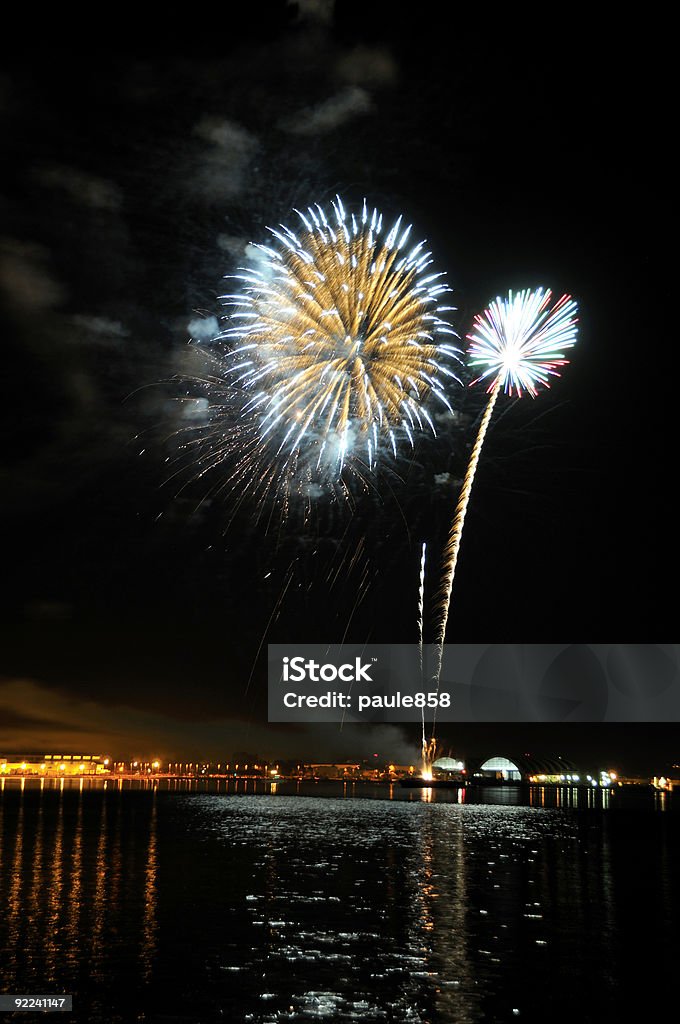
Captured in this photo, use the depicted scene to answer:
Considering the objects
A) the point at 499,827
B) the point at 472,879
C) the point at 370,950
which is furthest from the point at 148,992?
the point at 499,827

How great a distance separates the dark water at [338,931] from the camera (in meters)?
20.8

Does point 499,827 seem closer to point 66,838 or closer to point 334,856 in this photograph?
point 334,856

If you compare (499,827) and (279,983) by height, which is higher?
(279,983)

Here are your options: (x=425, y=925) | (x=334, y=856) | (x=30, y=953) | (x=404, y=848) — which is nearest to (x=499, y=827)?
(x=404, y=848)

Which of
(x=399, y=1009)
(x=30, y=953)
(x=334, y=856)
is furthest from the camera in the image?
(x=334, y=856)

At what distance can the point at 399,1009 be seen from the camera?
20.0 metres

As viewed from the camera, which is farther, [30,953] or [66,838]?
[66,838]

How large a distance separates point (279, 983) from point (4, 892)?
19297 mm

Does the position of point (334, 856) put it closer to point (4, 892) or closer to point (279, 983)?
point (4, 892)

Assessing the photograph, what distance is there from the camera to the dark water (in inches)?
817

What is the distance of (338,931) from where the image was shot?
28.5 m

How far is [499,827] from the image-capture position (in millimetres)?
83688

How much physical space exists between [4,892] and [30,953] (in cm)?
1283

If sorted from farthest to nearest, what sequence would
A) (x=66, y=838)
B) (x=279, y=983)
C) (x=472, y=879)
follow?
(x=66, y=838)
(x=472, y=879)
(x=279, y=983)
